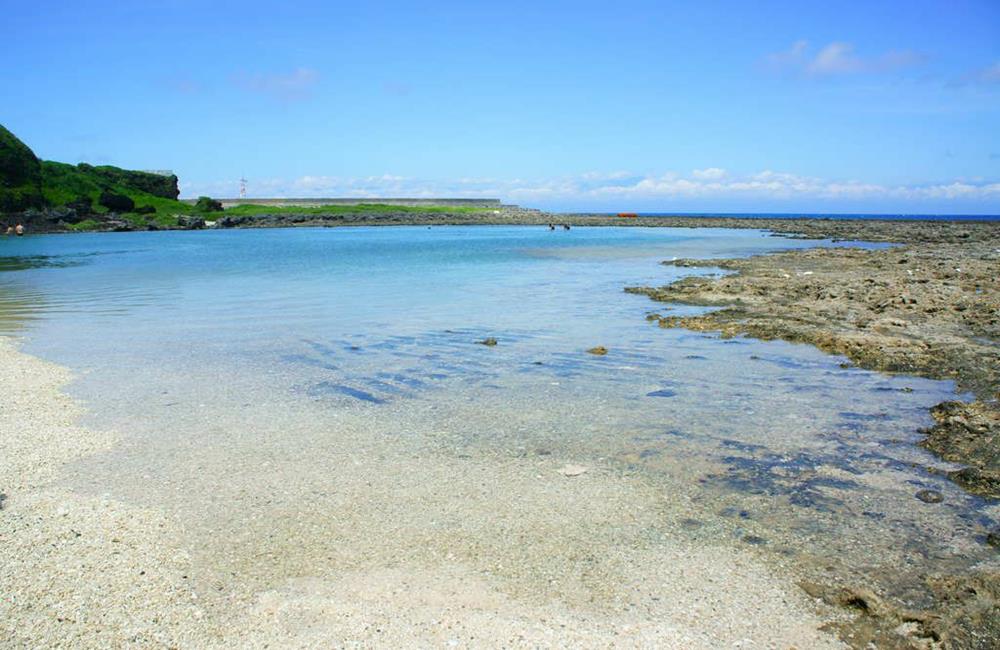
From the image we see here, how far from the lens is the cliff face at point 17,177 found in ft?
292

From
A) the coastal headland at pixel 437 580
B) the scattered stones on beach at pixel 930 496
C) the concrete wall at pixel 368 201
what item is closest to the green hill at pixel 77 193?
the concrete wall at pixel 368 201

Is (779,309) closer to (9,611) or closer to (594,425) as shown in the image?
(594,425)

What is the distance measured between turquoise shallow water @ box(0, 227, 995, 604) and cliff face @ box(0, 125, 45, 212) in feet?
273

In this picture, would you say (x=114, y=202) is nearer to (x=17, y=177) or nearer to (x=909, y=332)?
(x=17, y=177)

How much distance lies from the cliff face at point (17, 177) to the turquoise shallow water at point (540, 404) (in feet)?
273

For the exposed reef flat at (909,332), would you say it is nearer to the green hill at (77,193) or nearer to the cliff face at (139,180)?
the green hill at (77,193)

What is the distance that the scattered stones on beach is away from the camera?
6677mm

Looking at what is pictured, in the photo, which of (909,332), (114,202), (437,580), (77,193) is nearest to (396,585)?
(437,580)

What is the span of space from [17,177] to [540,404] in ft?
356

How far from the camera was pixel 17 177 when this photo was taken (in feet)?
308

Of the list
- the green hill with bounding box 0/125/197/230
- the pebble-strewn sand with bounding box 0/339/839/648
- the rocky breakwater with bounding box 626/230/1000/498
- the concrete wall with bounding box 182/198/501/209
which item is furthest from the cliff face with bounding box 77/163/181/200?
the pebble-strewn sand with bounding box 0/339/839/648

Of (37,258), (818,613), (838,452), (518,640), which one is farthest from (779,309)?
(37,258)

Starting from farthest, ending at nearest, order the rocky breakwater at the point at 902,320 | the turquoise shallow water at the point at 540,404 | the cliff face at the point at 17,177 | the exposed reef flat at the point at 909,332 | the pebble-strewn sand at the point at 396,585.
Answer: the cliff face at the point at 17,177 → the rocky breakwater at the point at 902,320 → the turquoise shallow water at the point at 540,404 → the exposed reef flat at the point at 909,332 → the pebble-strewn sand at the point at 396,585

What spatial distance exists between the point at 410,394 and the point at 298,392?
1.79 meters
